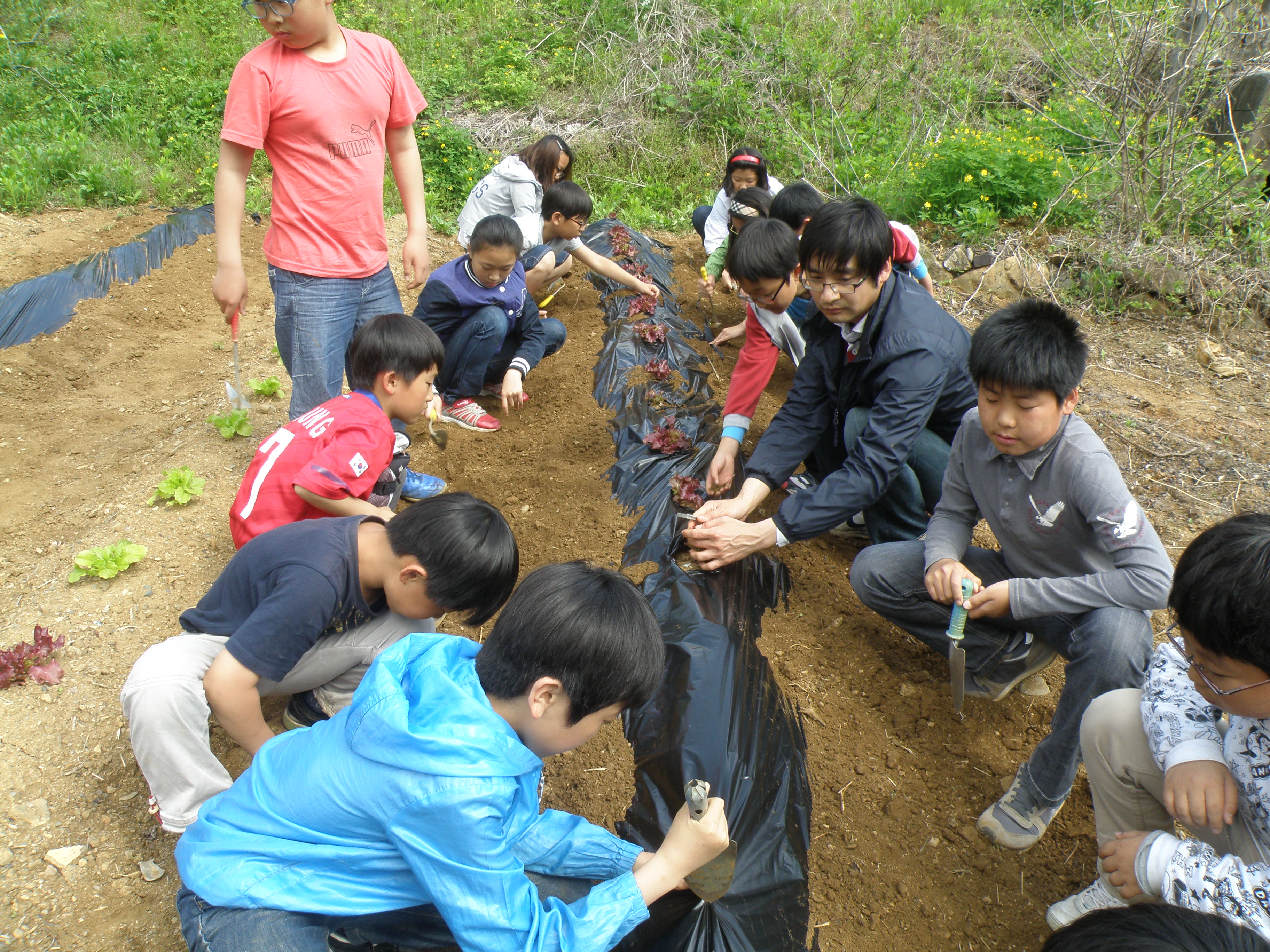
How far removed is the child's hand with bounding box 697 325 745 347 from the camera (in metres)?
5.32

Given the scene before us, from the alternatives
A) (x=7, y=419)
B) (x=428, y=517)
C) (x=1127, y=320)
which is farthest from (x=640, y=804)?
(x=1127, y=320)

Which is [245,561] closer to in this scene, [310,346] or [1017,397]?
[310,346]

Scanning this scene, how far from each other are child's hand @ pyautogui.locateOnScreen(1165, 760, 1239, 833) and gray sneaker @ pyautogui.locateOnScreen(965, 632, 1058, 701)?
881 mm

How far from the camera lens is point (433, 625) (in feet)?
8.59

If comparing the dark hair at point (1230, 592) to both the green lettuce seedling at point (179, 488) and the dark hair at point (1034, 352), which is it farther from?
the green lettuce seedling at point (179, 488)

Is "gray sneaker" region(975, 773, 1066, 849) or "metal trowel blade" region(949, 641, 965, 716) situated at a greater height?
"metal trowel blade" region(949, 641, 965, 716)

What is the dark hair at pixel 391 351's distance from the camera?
3068 millimetres

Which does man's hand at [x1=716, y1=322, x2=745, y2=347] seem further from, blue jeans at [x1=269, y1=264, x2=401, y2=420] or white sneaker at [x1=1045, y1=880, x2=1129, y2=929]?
white sneaker at [x1=1045, y1=880, x2=1129, y2=929]

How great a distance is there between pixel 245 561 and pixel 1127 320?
584cm

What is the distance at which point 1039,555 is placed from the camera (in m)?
2.53

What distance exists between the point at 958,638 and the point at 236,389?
3.74m

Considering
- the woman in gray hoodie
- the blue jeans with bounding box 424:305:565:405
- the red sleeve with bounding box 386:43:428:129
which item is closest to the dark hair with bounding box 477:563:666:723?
the red sleeve with bounding box 386:43:428:129

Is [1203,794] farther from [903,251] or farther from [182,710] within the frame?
[903,251]

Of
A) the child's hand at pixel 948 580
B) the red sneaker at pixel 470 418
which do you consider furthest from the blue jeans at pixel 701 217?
the child's hand at pixel 948 580
